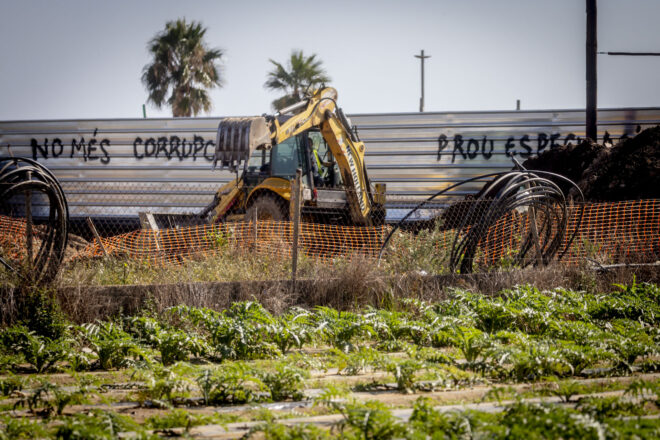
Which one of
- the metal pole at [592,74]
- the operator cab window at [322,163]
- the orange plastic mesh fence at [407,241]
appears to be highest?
the metal pole at [592,74]

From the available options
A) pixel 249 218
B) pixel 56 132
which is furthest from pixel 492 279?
pixel 56 132

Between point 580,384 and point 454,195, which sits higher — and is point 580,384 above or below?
below

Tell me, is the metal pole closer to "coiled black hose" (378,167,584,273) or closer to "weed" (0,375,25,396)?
"coiled black hose" (378,167,584,273)

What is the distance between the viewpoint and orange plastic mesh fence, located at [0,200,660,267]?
9.42 metres

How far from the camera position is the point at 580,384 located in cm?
438

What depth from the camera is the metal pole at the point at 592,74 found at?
16109mm

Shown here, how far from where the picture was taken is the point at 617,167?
14680 millimetres

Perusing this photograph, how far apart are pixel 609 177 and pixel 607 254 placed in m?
5.37

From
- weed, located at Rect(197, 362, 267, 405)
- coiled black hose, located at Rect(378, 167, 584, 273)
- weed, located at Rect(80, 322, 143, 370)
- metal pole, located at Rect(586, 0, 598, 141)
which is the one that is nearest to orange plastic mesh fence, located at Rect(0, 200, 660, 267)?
coiled black hose, located at Rect(378, 167, 584, 273)

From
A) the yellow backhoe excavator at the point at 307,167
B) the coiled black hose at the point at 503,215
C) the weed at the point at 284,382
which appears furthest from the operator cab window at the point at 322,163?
the weed at the point at 284,382

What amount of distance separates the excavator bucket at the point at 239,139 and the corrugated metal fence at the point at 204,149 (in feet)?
20.5

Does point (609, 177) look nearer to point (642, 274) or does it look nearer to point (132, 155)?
point (642, 274)

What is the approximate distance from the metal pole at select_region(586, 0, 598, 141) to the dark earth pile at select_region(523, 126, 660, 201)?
66 cm

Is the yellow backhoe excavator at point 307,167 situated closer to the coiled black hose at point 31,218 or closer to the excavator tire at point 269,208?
the excavator tire at point 269,208
